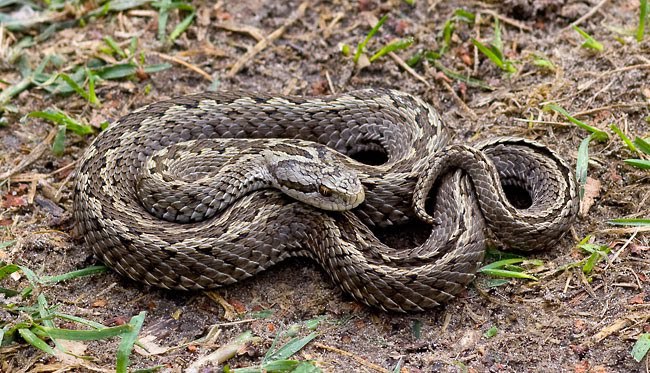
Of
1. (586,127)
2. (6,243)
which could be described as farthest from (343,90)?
(6,243)

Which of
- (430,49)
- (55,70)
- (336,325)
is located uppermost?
(430,49)

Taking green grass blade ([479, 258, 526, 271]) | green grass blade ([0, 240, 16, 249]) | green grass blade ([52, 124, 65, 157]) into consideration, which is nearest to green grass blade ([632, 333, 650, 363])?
green grass blade ([479, 258, 526, 271])

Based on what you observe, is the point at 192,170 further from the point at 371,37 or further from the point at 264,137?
the point at 371,37

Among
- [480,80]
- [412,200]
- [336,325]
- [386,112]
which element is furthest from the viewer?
[480,80]

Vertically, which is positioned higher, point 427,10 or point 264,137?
point 427,10

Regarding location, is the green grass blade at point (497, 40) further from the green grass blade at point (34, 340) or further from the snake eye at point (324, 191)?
the green grass blade at point (34, 340)

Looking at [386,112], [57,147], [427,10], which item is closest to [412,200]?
[386,112]

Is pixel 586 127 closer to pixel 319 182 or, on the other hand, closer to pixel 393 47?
pixel 393 47
